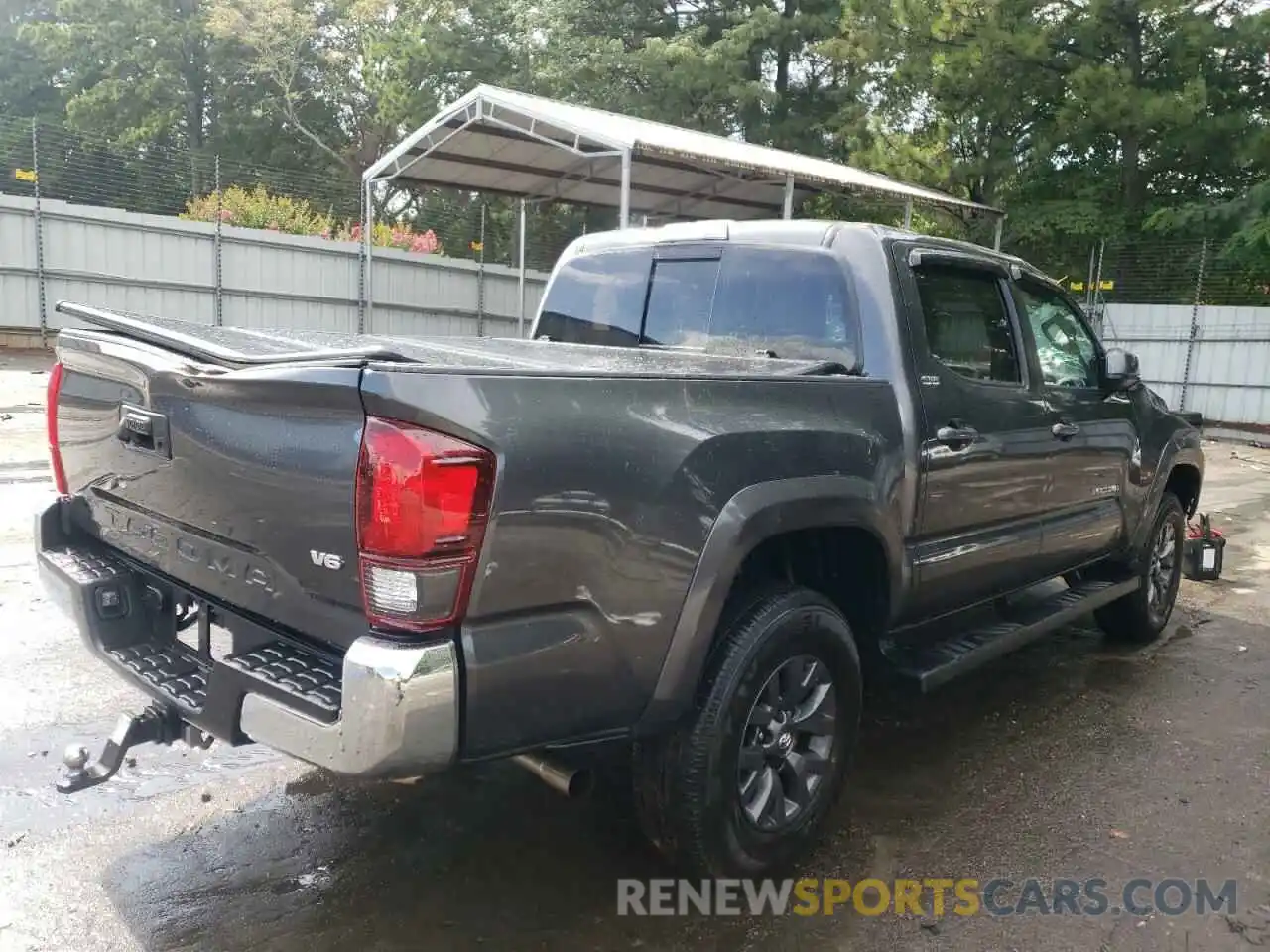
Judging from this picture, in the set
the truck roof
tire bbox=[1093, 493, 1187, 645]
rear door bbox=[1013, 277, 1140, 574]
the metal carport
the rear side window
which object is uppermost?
the metal carport

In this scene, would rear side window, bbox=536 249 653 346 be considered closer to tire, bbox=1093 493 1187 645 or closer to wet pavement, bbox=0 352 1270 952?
wet pavement, bbox=0 352 1270 952

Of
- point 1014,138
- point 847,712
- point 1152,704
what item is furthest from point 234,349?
point 1014,138

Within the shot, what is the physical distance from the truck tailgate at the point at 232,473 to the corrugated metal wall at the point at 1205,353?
18.6m

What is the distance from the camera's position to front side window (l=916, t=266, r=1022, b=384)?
12.2 feet

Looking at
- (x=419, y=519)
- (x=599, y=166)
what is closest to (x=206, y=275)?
(x=599, y=166)

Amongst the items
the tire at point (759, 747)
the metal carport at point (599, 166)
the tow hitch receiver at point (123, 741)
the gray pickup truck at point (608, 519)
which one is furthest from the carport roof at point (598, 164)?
the tow hitch receiver at point (123, 741)

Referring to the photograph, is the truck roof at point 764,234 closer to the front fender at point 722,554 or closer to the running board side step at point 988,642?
the front fender at point 722,554

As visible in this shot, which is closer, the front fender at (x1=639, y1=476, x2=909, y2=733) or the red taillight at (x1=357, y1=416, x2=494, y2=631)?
the red taillight at (x1=357, y1=416, x2=494, y2=631)

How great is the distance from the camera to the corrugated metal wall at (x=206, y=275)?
15242 millimetres

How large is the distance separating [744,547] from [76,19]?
113 ft

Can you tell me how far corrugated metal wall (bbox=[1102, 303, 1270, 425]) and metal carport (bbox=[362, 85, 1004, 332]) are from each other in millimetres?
3651

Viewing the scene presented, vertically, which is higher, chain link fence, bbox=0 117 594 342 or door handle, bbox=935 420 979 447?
chain link fence, bbox=0 117 594 342

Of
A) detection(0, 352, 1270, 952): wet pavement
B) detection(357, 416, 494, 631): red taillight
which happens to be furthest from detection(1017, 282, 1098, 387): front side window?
detection(357, 416, 494, 631): red taillight

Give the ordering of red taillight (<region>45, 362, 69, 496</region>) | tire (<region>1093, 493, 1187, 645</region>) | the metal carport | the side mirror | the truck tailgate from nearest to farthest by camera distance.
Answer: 1. the truck tailgate
2. red taillight (<region>45, 362, 69, 496</region>)
3. the side mirror
4. tire (<region>1093, 493, 1187, 645</region>)
5. the metal carport
